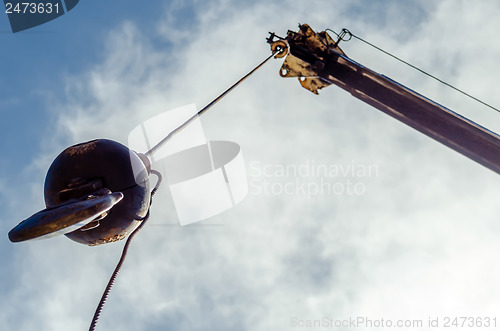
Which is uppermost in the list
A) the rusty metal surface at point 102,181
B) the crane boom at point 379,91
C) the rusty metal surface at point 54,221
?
the crane boom at point 379,91

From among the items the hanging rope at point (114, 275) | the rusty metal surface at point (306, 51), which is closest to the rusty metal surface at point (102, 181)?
the hanging rope at point (114, 275)

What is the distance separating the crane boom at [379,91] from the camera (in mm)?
4191

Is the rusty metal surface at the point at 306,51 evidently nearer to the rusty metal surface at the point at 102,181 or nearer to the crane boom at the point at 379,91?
the crane boom at the point at 379,91

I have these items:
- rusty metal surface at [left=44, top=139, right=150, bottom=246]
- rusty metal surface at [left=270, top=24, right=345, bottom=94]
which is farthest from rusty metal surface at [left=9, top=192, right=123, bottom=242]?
rusty metal surface at [left=270, top=24, right=345, bottom=94]

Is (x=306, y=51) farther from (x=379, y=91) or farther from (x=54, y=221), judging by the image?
(x=54, y=221)

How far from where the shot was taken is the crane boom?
4.19 metres

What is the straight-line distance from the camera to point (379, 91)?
15.2 ft

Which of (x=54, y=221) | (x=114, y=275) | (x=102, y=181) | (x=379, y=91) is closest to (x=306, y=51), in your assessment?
(x=379, y=91)

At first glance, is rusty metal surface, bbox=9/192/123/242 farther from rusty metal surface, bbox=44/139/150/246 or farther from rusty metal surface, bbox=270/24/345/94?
rusty metal surface, bbox=270/24/345/94

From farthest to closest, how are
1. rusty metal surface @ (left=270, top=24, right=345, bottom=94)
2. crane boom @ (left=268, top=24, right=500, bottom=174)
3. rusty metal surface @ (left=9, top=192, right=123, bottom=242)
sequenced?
1. rusty metal surface @ (left=270, top=24, right=345, bottom=94)
2. crane boom @ (left=268, top=24, right=500, bottom=174)
3. rusty metal surface @ (left=9, top=192, right=123, bottom=242)

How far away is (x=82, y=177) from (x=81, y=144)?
0.42 meters

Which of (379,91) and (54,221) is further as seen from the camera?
(379,91)

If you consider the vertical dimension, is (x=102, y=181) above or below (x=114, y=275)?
above

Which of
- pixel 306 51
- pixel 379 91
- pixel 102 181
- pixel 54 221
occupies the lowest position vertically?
pixel 54 221
